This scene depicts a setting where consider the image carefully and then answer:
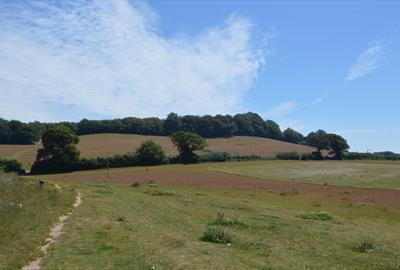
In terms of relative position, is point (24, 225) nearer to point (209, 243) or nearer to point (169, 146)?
point (209, 243)

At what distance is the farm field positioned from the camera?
12975cm

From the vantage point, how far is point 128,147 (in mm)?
142250

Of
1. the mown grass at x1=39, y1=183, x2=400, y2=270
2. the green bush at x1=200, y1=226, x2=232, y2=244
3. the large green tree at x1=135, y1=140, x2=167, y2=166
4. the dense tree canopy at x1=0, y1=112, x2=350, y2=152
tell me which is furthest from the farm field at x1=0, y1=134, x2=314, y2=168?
the green bush at x1=200, y1=226, x2=232, y2=244

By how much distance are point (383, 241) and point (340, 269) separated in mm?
7596

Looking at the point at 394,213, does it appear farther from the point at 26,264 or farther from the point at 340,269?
the point at 26,264

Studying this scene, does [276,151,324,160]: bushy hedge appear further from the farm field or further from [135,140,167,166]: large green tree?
[135,140,167,166]: large green tree

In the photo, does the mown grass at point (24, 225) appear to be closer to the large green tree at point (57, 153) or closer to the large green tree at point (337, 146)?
the large green tree at point (57, 153)

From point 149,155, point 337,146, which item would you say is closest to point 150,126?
point 149,155

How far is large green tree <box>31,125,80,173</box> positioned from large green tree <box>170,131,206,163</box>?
31.4m

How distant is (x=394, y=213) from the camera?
3703cm

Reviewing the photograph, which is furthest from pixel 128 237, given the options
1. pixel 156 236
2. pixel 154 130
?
pixel 154 130

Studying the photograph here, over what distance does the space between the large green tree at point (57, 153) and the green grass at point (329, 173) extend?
3434 centimetres

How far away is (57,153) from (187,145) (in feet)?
126

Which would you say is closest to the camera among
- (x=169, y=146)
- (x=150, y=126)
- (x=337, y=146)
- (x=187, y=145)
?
(x=187, y=145)
